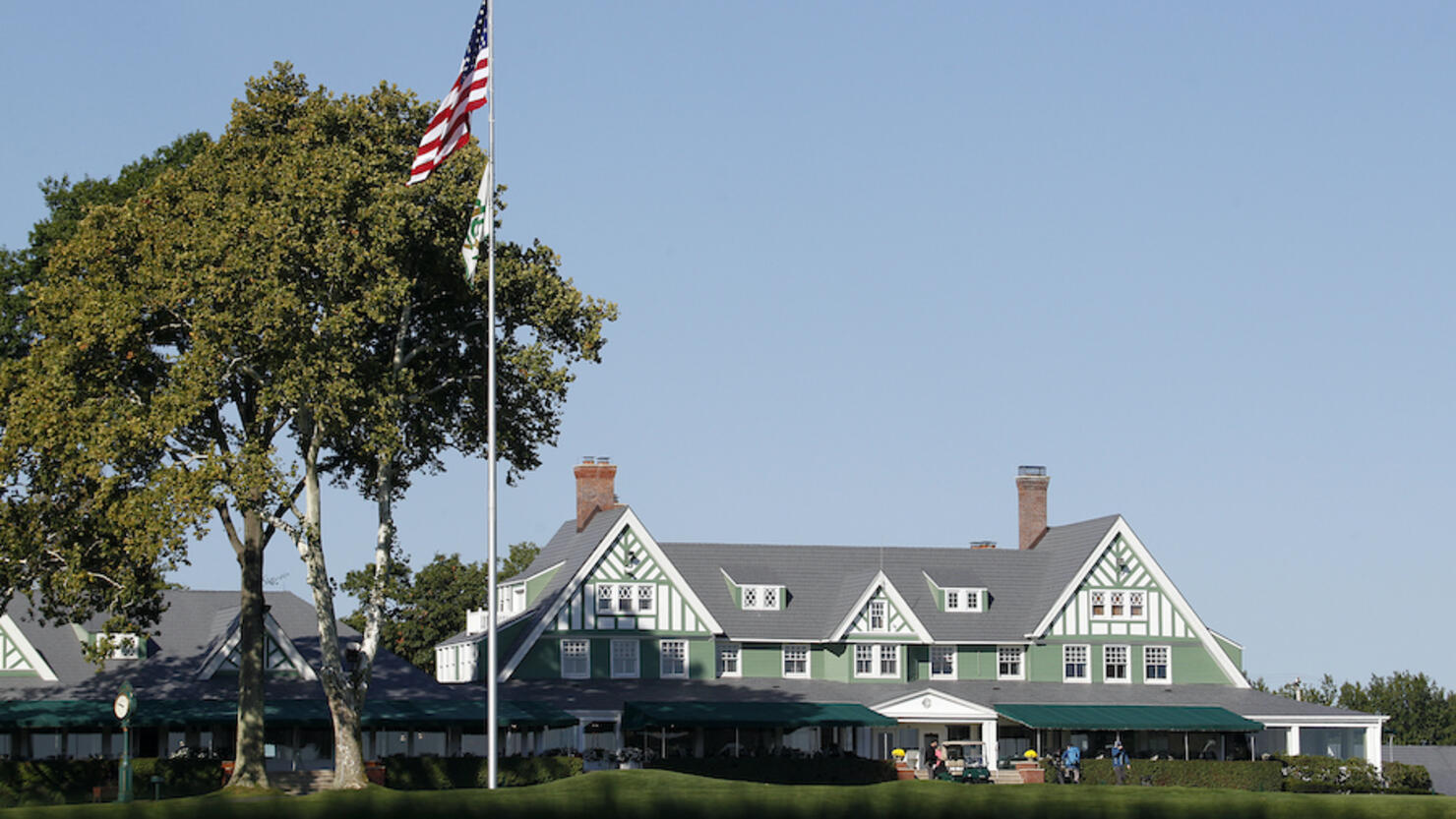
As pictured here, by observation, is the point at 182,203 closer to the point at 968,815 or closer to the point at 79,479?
the point at 79,479

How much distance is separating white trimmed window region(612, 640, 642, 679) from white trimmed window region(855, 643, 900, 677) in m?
8.03

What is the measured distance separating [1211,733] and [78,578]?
135 feet

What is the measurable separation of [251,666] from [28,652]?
12.7 m

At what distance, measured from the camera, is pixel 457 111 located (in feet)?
130

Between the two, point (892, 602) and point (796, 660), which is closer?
point (892, 602)

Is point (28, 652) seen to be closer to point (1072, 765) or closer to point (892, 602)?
point (892, 602)

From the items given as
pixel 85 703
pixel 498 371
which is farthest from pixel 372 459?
pixel 85 703

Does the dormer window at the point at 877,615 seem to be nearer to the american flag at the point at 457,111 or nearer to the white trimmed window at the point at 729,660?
the white trimmed window at the point at 729,660

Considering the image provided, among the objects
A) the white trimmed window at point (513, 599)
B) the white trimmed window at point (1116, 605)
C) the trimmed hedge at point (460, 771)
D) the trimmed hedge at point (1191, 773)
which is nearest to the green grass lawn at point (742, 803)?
the trimmed hedge at point (460, 771)

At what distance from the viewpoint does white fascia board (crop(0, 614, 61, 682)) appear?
56.6 meters

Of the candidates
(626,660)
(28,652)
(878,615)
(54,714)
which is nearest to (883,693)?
(878,615)

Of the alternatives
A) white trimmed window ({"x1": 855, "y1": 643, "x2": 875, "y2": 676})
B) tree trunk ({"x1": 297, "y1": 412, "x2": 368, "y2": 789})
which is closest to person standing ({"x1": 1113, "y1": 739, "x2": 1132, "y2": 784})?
white trimmed window ({"x1": 855, "y1": 643, "x2": 875, "y2": 676})

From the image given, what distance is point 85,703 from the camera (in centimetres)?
5444

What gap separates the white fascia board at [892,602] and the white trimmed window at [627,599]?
22.2 ft
